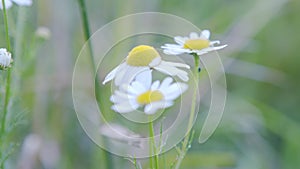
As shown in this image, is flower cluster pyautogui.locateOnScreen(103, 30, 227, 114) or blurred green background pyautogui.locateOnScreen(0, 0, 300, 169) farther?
blurred green background pyautogui.locateOnScreen(0, 0, 300, 169)

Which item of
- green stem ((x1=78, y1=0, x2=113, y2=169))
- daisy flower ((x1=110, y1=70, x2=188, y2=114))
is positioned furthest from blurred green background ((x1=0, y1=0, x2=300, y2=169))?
daisy flower ((x1=110, y1=70, x2=188, y2=114))

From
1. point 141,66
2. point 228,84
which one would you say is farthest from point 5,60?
point 228,84

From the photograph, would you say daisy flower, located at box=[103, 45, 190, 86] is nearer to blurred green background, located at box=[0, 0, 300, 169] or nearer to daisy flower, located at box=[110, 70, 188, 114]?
daisy flower, located at box=[110, 70, 188, 114]

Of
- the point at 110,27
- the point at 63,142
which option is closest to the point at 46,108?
the point at 63,142

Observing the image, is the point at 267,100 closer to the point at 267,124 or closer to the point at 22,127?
the point at 267,124

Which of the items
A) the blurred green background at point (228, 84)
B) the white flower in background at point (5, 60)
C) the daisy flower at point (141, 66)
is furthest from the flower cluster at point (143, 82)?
the blurred green background at point (228, 84)

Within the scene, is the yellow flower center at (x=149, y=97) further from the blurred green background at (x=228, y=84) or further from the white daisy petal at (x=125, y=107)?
the blurred green background at (x=228, y=84)

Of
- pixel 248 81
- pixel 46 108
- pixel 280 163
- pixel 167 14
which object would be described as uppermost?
pixel 167 14
